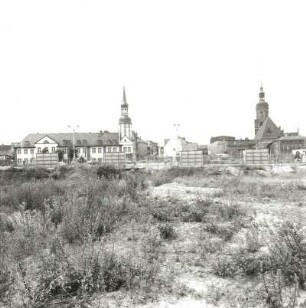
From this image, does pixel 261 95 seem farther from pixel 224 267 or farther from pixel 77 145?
pixel 224 267

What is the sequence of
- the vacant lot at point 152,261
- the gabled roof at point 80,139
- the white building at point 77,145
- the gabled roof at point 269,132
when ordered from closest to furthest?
the vacant lot at point 152,261 < the white building at point 77,145 < the gabled roof at point 80,139 < the gabled roof at point 269,132

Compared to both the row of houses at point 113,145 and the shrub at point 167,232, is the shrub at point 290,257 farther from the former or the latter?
the row of houses at point 113,145

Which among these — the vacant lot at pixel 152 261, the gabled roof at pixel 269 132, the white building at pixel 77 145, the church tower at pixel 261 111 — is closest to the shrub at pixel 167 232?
the vacant lot at pixel 152 261

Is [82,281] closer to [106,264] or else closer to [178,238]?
[106,264]

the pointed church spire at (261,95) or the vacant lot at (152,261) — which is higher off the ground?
the pointed church spire at (261,95)

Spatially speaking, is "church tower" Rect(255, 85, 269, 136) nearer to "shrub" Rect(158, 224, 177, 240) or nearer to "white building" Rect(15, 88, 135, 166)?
"white building" Rect(15, 88, 135, 166)

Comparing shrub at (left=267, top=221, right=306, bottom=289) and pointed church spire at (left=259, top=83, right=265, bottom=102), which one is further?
pointed church spire at (left=259, top=83, right=265, bottom=102)

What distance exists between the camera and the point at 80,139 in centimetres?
8656

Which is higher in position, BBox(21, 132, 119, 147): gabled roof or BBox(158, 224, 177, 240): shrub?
BBox(21, 132, 119, 147): gabled roof

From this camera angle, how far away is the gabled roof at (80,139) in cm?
8425

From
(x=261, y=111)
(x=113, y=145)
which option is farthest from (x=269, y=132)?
(x=113, y=145)

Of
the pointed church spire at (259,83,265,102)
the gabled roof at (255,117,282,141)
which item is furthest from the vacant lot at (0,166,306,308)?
the pointed church spire at (259,83,265,102)

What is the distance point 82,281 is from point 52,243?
137cm

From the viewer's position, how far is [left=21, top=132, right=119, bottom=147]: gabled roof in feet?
276
